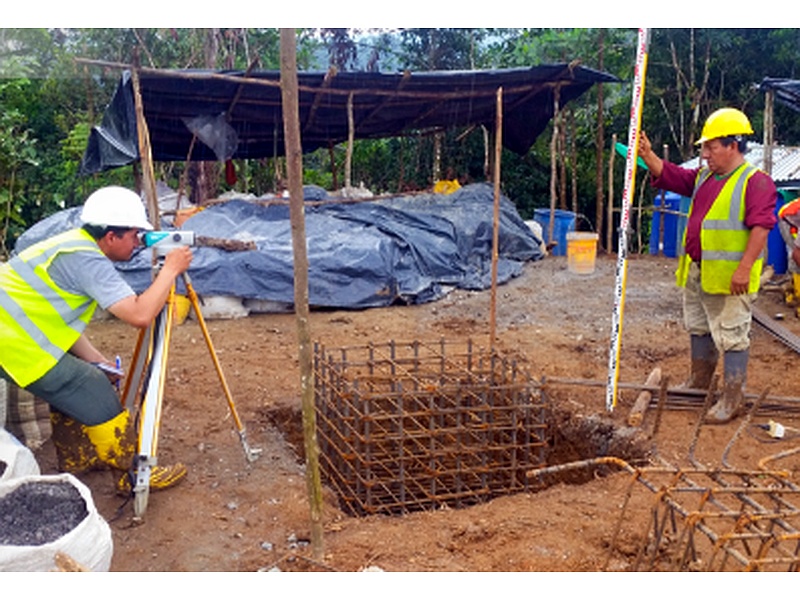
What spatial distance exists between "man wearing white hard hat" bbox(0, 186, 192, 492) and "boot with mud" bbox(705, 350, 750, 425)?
10.2ft

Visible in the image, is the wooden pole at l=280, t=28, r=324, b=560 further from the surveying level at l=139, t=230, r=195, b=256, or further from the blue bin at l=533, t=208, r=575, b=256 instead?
the blue bin at l=533, t=208, r=575, b=256

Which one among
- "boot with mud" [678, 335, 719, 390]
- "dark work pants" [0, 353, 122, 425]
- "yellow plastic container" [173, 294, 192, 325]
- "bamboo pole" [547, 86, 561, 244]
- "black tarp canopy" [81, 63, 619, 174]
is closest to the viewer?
"dark work pants" [0, 353, 122, 425]

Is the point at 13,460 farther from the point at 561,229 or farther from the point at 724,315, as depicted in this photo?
the point at 561,229

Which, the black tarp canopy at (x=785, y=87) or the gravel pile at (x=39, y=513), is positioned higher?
the black tarp canopy at (x=785, y=87)

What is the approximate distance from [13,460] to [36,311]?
64cm

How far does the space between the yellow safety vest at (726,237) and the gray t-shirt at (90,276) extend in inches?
125

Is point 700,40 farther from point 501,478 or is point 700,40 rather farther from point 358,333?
point 501,478

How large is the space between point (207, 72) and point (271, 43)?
Result: 688 centimetres

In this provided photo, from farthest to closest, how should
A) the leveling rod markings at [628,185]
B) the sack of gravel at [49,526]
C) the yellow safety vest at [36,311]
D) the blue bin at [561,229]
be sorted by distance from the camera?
the blue bin at [561,229] → the leveling rod markings at [628,185] → the yellow safety vest at [36,311] → the sack of gravel at [49,526]

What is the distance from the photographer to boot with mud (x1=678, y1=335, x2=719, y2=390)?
484 cm

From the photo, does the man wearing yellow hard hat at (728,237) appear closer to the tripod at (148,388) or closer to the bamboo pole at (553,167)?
the tripod at (148,388)

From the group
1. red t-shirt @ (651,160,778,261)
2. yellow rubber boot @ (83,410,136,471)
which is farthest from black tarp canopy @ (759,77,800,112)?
yellow rubber boot @ (83,410,136,471)

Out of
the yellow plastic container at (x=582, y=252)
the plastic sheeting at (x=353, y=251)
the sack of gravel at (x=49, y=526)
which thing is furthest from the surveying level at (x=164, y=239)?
the yellow plastic container at (x=582, y=252)

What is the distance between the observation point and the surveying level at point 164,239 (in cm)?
348
